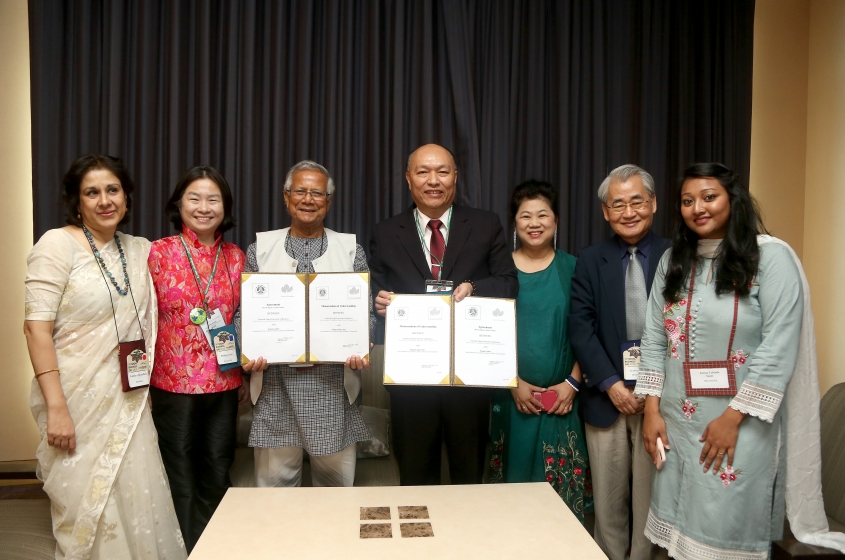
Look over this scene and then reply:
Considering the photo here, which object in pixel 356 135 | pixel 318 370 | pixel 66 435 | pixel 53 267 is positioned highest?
pixel 356 135

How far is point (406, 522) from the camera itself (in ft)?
5.36

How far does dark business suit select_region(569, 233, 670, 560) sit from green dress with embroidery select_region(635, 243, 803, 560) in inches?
11.1

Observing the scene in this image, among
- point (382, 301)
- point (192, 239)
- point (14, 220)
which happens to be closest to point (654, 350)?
point (382, 301)

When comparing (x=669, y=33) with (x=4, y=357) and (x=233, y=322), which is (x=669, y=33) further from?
(x=4, y=357)

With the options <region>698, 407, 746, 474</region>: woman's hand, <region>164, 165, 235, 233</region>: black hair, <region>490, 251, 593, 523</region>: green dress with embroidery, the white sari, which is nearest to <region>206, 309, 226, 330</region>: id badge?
the white sari

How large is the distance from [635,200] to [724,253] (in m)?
0.46

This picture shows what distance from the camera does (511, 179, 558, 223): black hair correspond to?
2.44 m

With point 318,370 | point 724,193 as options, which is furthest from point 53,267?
point 724,193

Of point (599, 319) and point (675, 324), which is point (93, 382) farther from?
point (675, 324)

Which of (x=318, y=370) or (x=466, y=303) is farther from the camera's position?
(x=318, y=370)

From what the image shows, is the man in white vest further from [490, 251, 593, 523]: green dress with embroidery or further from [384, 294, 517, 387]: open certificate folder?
[490, 251, 593, 523]: green dress with embroidery

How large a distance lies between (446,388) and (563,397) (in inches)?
19.9

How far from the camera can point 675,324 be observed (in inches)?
75.0

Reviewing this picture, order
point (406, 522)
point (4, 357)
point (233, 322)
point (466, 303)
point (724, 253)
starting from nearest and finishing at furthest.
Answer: point (406, 522) → point (724, 253) → point (466, 303) → point (233, 322) → point (4, 357)
